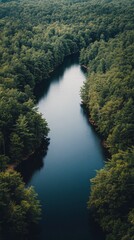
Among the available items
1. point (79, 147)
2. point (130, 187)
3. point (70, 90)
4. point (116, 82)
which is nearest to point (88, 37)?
point (70, 90)

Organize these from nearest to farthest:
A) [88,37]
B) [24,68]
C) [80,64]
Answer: [24,68]
[80,64]
[88,37]

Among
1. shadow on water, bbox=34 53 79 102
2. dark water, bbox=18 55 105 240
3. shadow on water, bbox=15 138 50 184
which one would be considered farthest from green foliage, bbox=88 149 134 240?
shadow on water, bbox=34 53 79 102

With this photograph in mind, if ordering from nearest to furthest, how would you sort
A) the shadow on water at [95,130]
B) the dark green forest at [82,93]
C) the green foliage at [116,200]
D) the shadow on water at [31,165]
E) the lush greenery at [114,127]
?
the green foliage at [116,200]
the lush greenery at [114,127]
the dark green forest at [82,93]
the shadow on water at [31,165]
the shadow on water at [95,130]

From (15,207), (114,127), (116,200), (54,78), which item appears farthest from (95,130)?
(54,78)

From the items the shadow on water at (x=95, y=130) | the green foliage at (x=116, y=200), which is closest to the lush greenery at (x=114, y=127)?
the green foliage at (x=116, y=200)

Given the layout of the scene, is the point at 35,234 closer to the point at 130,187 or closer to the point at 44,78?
the point at 130,187

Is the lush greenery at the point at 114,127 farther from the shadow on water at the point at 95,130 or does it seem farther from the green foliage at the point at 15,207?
the green foliage at the point at 15,207

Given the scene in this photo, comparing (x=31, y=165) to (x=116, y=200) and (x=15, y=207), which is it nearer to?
(x=15, y=207)
